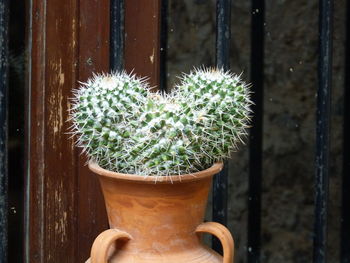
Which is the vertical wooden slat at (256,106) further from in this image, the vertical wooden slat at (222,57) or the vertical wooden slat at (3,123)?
the vertical wooden slat at (3,123)

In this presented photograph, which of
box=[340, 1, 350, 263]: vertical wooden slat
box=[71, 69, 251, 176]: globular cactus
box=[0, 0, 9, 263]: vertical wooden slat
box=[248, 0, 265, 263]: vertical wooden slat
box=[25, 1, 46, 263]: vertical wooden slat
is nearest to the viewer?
box=[71, 69, 251, 176]: globular cactus

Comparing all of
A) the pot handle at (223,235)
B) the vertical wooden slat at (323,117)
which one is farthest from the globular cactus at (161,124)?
the vertical wooden slat at (323,117)

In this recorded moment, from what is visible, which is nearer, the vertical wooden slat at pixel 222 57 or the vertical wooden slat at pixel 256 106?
the vertical wooden slat at pixel 222 57

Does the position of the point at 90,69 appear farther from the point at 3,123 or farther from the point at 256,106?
the point at 256,106

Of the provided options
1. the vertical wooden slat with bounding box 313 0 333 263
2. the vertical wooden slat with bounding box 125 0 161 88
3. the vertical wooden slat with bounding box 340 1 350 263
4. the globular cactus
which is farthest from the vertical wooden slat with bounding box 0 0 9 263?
the vertical wooden slat with bounding box 340 1 350 263

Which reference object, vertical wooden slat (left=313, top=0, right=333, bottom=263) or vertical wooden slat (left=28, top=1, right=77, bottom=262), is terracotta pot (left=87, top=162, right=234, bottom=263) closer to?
vertical wooden slat (left=313, top=0, right=333, bottom=263)

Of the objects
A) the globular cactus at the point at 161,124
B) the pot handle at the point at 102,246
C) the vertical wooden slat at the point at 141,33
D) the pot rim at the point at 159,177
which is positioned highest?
the vertical wooden slat at the point at 141,33

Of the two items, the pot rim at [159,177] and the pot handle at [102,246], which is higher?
the pot rim at [159,177]

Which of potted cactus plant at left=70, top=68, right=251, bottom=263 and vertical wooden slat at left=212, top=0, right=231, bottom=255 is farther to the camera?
vertical wooden slat at left=212, top=0, right=231, bottom=255
